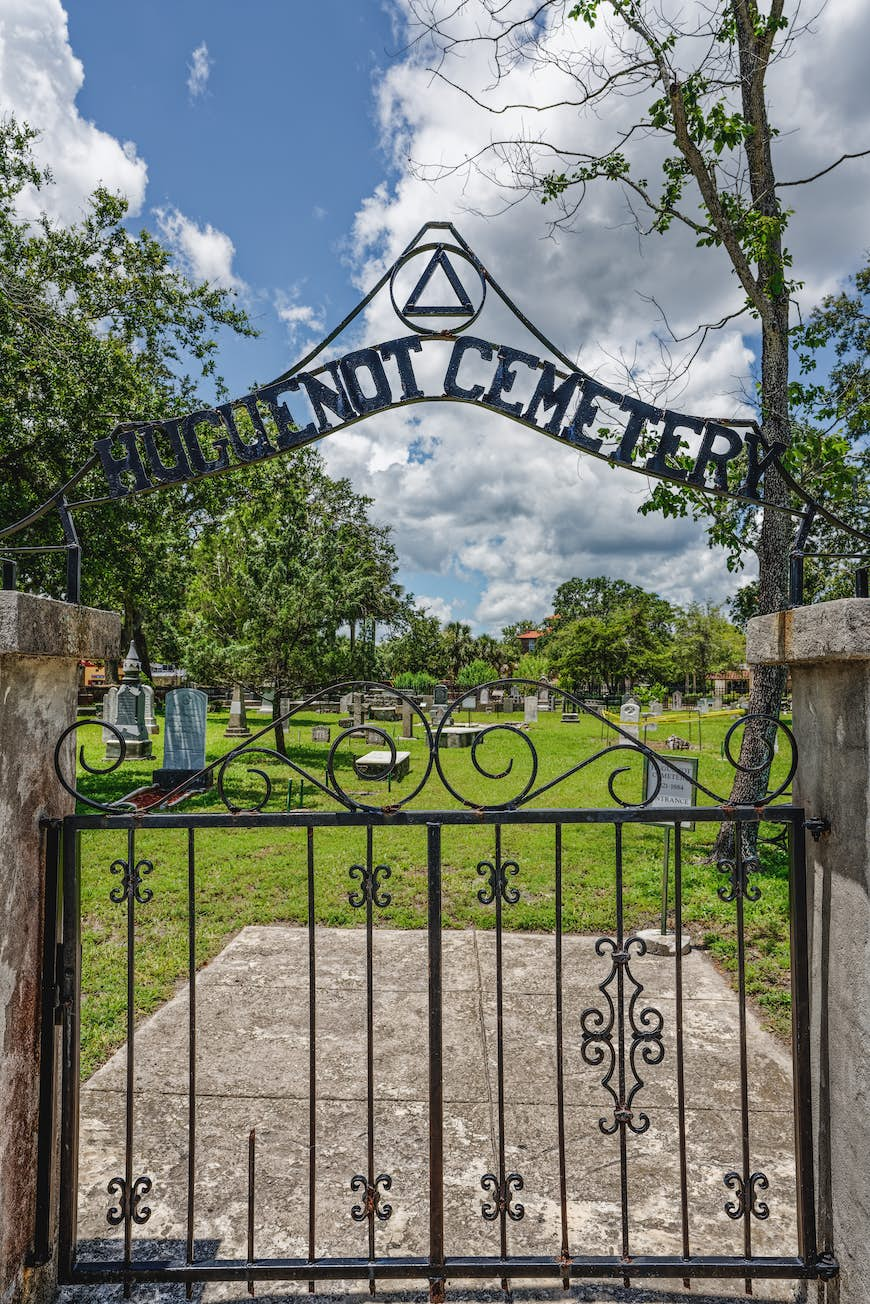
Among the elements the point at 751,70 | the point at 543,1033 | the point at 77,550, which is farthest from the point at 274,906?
the point at 751,70

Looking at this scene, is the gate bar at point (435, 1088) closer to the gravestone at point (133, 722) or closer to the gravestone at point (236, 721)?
the gravestone at point (133, 722)

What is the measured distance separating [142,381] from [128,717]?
882cm

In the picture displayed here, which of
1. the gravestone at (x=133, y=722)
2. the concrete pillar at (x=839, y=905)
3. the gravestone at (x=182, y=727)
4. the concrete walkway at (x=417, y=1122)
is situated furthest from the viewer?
the gravestone at (x=133, y=722)

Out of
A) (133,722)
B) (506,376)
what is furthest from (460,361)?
(133,722)

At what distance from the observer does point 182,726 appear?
12.4 meters

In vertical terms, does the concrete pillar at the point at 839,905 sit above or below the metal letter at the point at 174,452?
below

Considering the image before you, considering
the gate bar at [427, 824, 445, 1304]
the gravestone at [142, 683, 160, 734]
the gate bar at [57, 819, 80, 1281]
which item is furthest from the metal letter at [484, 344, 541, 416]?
the gravestone at [142, 683, 160, 734]

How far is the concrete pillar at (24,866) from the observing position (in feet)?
7.07

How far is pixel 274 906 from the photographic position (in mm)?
7094

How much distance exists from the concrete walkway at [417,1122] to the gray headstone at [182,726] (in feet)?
24.5

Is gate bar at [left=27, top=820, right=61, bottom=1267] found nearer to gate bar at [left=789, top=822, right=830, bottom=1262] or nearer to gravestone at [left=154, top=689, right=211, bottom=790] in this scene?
gate bar at [left=789, top=822, right=830, bottom=1262]

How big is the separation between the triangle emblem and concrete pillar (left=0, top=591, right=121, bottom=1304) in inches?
57.8

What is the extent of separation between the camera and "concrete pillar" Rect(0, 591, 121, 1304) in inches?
84.8

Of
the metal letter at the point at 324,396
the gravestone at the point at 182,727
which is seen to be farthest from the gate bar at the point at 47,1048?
the gravestone at the point at 182,727
